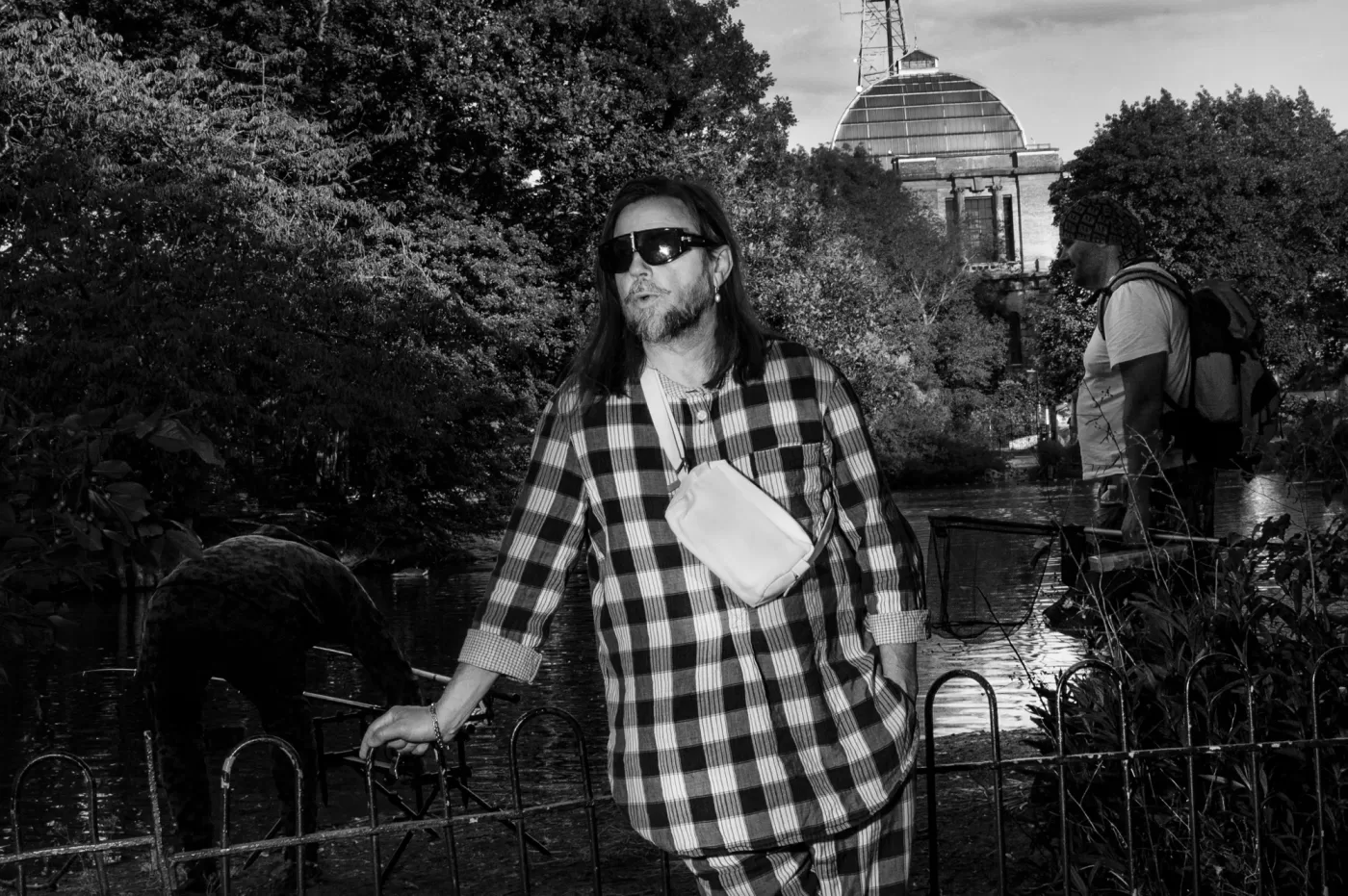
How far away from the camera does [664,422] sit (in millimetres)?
2623

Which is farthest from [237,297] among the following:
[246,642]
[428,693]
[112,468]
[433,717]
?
[433,717]

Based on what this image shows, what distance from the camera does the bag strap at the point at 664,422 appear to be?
2598mm

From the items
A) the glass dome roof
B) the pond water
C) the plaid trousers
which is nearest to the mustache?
the plaid trousers

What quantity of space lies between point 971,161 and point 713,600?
298 feet

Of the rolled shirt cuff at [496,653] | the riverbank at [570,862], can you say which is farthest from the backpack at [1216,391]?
the rolled shirt cuff at [496,653]

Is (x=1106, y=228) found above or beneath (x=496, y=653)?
above

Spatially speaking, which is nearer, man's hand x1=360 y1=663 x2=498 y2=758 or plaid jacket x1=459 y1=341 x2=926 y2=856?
plaid jacket x1=459 y1=341 x2=926 y2=856

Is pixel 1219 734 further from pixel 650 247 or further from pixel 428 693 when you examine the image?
pixel 428 693

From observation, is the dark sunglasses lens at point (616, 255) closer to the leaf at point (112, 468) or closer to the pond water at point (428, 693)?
the leaf at point (112, 468)

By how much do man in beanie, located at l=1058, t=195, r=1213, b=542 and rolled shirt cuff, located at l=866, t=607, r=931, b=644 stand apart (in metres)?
2.18

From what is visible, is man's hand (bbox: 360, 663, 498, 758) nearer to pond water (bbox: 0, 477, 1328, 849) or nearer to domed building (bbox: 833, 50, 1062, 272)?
pond water (bbox: 0, 477, 1328, 849)

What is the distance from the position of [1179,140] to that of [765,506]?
44.2m

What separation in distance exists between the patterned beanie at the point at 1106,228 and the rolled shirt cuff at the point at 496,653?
3088 millimetres

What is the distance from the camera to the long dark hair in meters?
2.68
